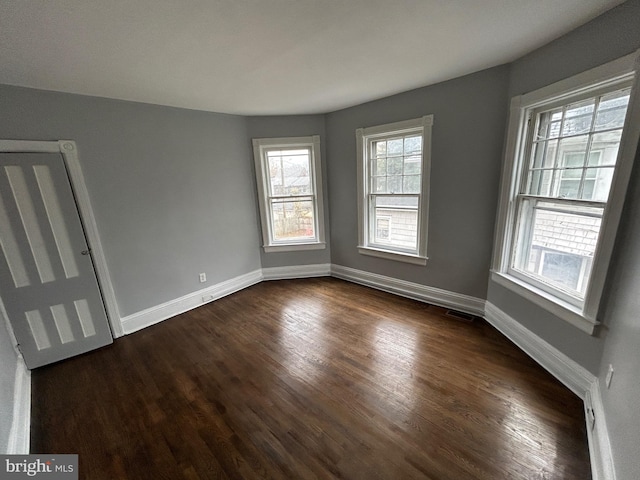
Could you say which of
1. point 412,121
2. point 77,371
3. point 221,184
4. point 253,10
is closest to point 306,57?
point 253,10

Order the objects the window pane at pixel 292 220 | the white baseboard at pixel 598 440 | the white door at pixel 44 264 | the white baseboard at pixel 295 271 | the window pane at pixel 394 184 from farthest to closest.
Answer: the white baseboard at pixel 295 271
the window pane at pixel 292 220
the window pane at pixel 394 184
the white door at pixel 44 264
the white baseboard at pixel 598 440

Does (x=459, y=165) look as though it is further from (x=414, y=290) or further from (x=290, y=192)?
(x=290, y=192)

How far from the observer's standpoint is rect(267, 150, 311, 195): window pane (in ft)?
12.3

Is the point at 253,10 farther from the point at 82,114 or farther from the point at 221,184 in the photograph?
the point at 221,184

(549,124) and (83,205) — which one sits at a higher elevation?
(549,124)

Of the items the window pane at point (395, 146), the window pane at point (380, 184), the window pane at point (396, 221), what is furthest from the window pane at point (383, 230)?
the window pane at point (395, 146)

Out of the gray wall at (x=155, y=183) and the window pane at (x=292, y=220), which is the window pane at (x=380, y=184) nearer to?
the window pane at (x=292, y=220)

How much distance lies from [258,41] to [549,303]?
9.32 ft

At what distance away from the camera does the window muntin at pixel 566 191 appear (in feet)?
5.34

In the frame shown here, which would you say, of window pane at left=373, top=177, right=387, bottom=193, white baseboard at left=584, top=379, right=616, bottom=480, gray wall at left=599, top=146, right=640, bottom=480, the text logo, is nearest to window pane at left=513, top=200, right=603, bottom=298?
gray wall at left=599, top=146, right=640, bottom=480

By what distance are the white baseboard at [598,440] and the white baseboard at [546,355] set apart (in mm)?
101

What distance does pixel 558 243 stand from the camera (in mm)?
1985

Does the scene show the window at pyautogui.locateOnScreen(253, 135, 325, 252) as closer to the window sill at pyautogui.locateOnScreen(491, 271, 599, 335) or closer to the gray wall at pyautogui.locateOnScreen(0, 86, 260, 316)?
the gray wall at pyautogui.locateOnScreen(0, 86, 260, 316)

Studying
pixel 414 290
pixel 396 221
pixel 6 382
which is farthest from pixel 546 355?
pixel 6 382
